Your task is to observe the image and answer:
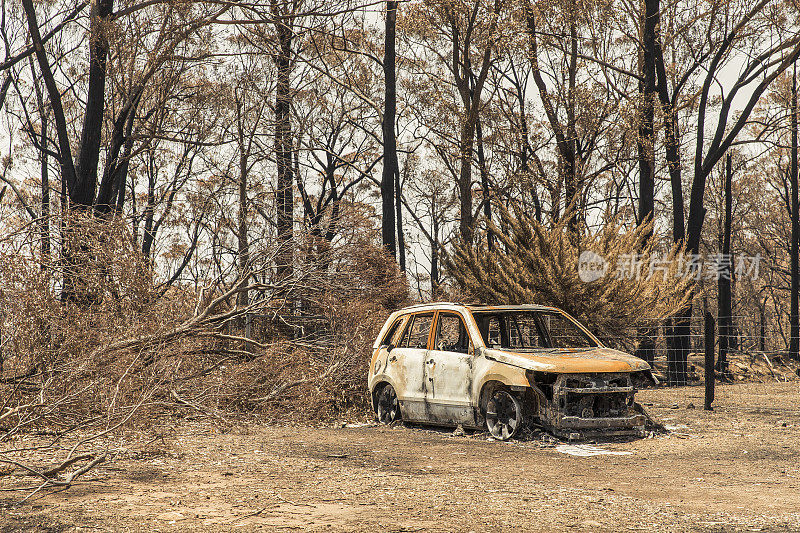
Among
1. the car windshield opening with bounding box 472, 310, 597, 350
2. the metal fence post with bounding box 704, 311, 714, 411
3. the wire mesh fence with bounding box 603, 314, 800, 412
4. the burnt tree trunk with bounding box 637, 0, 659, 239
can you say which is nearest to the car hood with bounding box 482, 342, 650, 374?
the car windshield opening with bounding box 472, 310, 597, 350

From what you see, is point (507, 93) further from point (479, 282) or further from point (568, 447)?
point (568, 447)

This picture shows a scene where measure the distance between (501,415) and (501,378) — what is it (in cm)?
59

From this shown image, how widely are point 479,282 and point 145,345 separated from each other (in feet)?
29.4

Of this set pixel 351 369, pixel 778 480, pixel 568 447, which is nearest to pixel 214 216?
pixel 351 369

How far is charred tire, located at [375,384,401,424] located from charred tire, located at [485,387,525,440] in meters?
1.98

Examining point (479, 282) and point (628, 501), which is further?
point (479, 282)

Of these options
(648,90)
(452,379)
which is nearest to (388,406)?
(452,379)

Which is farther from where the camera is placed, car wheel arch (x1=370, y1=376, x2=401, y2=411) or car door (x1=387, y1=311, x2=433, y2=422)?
car wheel arch (x1=370, y1=376, x2=401, y2=411)

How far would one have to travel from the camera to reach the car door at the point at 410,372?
1084cm

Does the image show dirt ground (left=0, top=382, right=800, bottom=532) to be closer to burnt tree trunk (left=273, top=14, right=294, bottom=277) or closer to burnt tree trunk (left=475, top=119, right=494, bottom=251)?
burnt tree trunk (left=273, top=14, right=294, bottom=277)

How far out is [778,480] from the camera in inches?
289

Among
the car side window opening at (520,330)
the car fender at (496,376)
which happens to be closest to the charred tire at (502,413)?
the car fender at (496,376)

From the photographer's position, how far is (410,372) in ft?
36.2

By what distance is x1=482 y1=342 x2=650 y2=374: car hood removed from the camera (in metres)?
9.16
